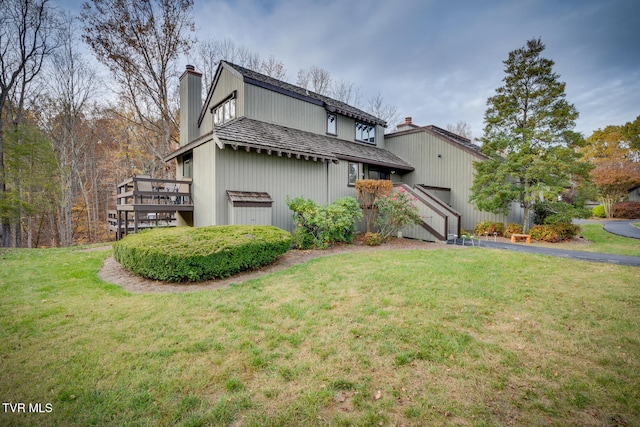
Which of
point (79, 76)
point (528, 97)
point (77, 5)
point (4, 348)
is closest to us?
point (4, 348)

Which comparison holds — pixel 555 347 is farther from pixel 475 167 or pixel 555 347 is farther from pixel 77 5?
pixel 77 5

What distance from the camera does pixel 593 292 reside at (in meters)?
4.80

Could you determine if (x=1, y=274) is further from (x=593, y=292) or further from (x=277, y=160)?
(x=593, y=292)

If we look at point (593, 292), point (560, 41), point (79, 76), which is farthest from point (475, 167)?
point (79, 76)

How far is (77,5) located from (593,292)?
24679 mm

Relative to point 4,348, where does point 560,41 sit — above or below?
above

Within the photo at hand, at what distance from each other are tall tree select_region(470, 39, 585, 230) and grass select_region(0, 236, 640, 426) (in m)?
6.78

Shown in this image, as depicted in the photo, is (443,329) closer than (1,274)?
Yes

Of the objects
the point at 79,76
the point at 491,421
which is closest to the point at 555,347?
the point at 491,421

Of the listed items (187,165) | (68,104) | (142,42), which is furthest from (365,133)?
(68,104)

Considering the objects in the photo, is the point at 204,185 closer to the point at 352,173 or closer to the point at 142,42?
the point at 352,173

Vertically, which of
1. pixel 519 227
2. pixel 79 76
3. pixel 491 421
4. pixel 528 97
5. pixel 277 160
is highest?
pixel 79 76

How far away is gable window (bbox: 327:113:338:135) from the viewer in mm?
14766

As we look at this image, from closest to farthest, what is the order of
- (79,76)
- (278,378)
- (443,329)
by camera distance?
(278,378) → (443,329) → (79,76)
